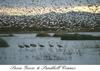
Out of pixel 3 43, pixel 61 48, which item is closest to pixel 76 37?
pixel 61 48

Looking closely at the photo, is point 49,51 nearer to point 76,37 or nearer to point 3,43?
point 76,37

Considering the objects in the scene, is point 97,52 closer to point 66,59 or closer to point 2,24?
point 66,59

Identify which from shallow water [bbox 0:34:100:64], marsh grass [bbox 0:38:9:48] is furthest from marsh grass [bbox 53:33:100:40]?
marsh grass [bbox 0:38:9:48]

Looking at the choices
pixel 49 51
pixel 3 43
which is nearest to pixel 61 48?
pixel 49 51

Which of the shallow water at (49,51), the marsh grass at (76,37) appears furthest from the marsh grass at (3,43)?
the marsh grass at (76,37)

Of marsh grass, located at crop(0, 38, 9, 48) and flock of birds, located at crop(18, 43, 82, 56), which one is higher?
marsh grass, located at crop(0, 38, 9, 48)

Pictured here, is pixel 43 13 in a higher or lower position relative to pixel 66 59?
higher

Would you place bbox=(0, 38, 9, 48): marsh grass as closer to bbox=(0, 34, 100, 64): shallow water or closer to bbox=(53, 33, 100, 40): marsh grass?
bbox=(0, 34, 100, 64): shallow water

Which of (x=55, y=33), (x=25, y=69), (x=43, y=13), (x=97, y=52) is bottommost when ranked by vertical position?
(x=25, y=69)

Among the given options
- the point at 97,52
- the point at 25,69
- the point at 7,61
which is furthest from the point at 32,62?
the point at 97,52
